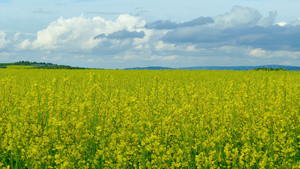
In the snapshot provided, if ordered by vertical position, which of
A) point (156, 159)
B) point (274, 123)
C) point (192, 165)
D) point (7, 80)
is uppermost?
point (7, 80)

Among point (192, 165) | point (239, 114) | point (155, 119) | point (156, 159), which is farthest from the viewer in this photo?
point (239, 114)

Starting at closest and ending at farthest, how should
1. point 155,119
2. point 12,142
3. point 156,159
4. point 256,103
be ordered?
point 156,159 < point 12,142 < point 155,119 < point 256,103

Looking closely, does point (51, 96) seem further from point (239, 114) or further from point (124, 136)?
point (239, 114)

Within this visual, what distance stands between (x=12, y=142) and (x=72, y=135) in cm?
141

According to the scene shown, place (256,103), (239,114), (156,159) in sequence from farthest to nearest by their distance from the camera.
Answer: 1. (256,103)
2. (239,114)
3. (156,159)

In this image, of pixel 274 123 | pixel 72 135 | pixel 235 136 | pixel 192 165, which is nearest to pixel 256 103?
pixel 235 136

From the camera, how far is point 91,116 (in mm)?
4883

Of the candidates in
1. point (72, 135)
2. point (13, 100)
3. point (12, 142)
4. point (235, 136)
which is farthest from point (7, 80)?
point (235, 136)

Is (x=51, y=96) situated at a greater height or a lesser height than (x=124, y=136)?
greater

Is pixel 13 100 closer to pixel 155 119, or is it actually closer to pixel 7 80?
pixel 7 80

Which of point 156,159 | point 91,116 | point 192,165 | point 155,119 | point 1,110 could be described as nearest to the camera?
point 156,159

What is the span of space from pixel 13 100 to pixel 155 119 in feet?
10.1

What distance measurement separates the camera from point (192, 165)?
4.16 meters

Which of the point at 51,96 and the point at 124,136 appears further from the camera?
the point at 51,96
